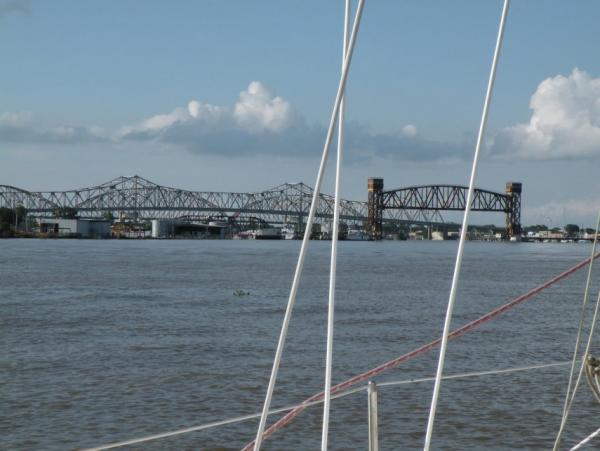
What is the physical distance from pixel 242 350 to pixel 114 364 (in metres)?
2.91

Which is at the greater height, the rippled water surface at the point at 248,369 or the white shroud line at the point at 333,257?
the white shroud line at the point at 333,257

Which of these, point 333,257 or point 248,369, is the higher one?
point 333,257

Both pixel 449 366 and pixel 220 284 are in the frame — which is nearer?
pixel 449 366

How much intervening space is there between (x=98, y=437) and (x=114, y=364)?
219 inches

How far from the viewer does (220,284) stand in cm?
4269

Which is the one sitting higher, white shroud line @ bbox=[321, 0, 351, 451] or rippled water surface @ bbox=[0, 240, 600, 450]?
white shroud line @ bbox=[321, 0, 351, 451]

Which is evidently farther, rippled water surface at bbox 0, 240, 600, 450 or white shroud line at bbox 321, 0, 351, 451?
rippled water surface at bbox 0, 240, 600, 450

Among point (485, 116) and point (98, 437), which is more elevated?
point (485, 116)

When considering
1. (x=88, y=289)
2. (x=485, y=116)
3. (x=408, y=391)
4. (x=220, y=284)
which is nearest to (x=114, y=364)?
(x=408, y=391)

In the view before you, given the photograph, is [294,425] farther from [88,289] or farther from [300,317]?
[88,289]

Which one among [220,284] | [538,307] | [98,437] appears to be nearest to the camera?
[98,437]

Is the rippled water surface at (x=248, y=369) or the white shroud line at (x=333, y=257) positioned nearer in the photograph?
the white shroud line at (x=333, y=257)

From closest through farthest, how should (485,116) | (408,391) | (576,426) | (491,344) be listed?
(485,116), (576,426), (408,391), (491,344)

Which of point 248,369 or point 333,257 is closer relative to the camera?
point 333,257
